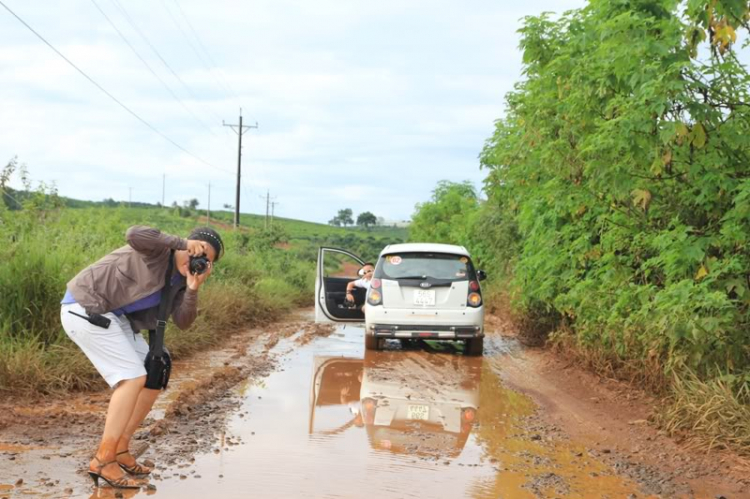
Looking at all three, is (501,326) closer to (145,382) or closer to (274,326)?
(274,326)

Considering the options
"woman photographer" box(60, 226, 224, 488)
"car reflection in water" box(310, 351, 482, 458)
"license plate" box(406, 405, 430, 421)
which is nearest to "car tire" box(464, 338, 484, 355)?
"car reflection in water" box(310, 351, 482, 458)

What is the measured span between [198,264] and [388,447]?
235 cm

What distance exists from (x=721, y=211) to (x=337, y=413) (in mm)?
4162

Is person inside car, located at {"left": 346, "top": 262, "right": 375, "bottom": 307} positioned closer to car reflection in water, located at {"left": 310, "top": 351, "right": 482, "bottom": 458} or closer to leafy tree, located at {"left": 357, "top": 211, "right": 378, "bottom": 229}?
car reflection in water, located at {"left": 310, "top": 351, "right": 482, "bottom": 458}

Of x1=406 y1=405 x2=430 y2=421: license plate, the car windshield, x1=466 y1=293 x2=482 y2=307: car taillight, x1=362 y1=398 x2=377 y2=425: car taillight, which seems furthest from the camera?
the car windshield

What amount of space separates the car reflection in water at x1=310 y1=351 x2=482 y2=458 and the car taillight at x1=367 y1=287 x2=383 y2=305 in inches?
33.1

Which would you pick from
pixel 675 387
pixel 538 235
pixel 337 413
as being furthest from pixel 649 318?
pixel 538 235

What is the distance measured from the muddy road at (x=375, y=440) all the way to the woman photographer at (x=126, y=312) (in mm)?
268

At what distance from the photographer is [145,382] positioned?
536 centimetres

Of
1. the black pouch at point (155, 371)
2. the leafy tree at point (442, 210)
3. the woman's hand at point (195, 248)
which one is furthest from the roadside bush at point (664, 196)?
the leafy tree at point (442, 210)

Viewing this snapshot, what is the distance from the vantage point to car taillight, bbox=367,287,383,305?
12.6 meters

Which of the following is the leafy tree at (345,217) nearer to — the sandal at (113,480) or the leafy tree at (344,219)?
the leafy tree at (344,219)

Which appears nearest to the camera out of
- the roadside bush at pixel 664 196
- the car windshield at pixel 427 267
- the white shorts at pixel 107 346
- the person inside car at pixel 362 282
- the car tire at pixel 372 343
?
the white shorts at pixel 107 346

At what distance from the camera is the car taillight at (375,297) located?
12.6m
